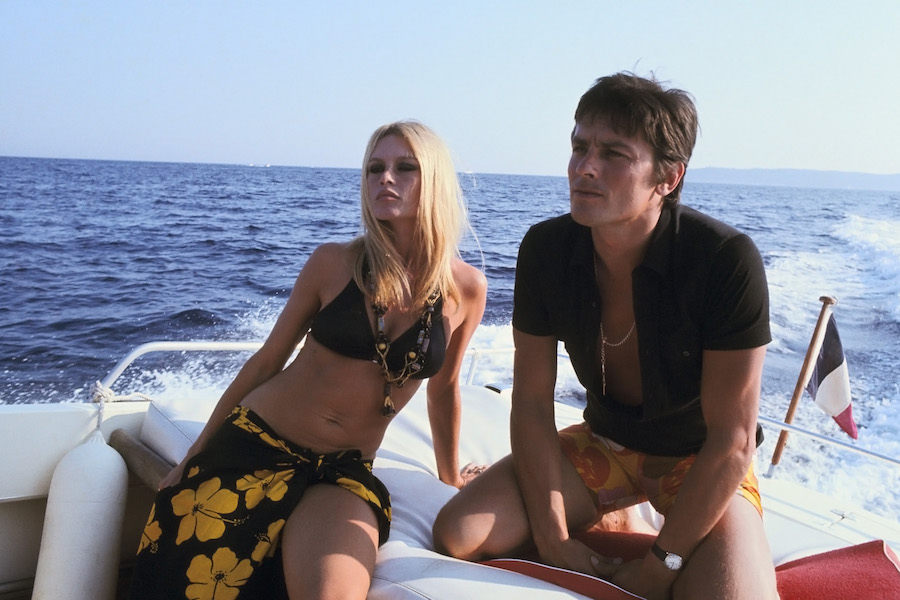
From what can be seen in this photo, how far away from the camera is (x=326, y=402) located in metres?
2.32

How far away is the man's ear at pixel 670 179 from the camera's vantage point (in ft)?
6.63

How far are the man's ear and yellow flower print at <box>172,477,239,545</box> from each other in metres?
1.46

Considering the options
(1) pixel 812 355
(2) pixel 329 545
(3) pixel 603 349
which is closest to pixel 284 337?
(2) pixel 329 545

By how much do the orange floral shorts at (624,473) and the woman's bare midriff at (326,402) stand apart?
23.7 inches

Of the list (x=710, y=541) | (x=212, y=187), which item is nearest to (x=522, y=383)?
(x=710, y=541)

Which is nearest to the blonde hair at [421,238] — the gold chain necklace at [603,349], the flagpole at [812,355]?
the gold chain necklace at [603,349]

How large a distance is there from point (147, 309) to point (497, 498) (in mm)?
10832

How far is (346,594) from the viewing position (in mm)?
1851

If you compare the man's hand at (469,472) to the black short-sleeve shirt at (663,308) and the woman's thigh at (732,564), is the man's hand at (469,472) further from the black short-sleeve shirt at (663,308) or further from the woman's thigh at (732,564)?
the woman's thigh at (732,564)

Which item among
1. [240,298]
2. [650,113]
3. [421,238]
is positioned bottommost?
[240,298]

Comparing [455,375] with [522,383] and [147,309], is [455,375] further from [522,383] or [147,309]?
[147,309]

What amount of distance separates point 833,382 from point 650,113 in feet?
11.5

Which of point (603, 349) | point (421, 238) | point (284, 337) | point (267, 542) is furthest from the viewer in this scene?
point (421, 238)

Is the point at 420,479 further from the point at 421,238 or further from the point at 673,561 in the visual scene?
the point at 673,561
